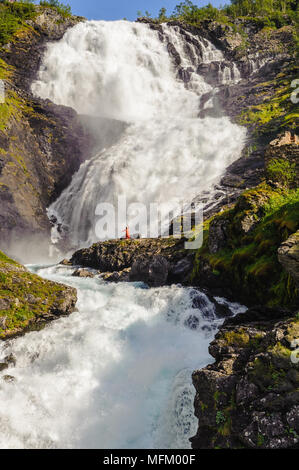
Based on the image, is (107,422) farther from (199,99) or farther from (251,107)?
(199,99)

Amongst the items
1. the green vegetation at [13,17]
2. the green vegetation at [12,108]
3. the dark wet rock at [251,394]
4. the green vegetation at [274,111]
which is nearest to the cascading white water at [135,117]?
the green vegetation at [274,111]

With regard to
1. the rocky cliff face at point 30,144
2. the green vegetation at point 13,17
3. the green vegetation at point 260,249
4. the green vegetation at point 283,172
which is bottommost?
the green vegetation at point 260,249

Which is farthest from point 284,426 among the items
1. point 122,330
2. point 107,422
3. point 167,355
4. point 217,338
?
point 122,330

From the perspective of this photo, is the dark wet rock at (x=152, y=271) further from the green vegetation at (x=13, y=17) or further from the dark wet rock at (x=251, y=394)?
the green vegetation at (x=13, y=17)

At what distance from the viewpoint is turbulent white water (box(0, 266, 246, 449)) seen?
870 cm

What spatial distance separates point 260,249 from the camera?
513 inches

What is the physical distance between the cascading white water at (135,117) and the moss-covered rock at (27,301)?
18.8m

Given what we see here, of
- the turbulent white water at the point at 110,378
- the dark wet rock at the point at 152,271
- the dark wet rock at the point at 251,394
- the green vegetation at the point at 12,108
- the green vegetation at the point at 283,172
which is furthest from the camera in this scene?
the green vegetation at the point at 12,108

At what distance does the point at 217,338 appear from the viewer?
→ 8305mm

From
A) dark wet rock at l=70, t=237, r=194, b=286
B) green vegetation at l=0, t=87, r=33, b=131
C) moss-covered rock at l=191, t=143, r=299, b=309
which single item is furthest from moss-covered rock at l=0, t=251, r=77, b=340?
green vegetation at l=0, t=87, r=33, b=131

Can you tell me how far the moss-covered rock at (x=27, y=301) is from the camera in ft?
41.8
